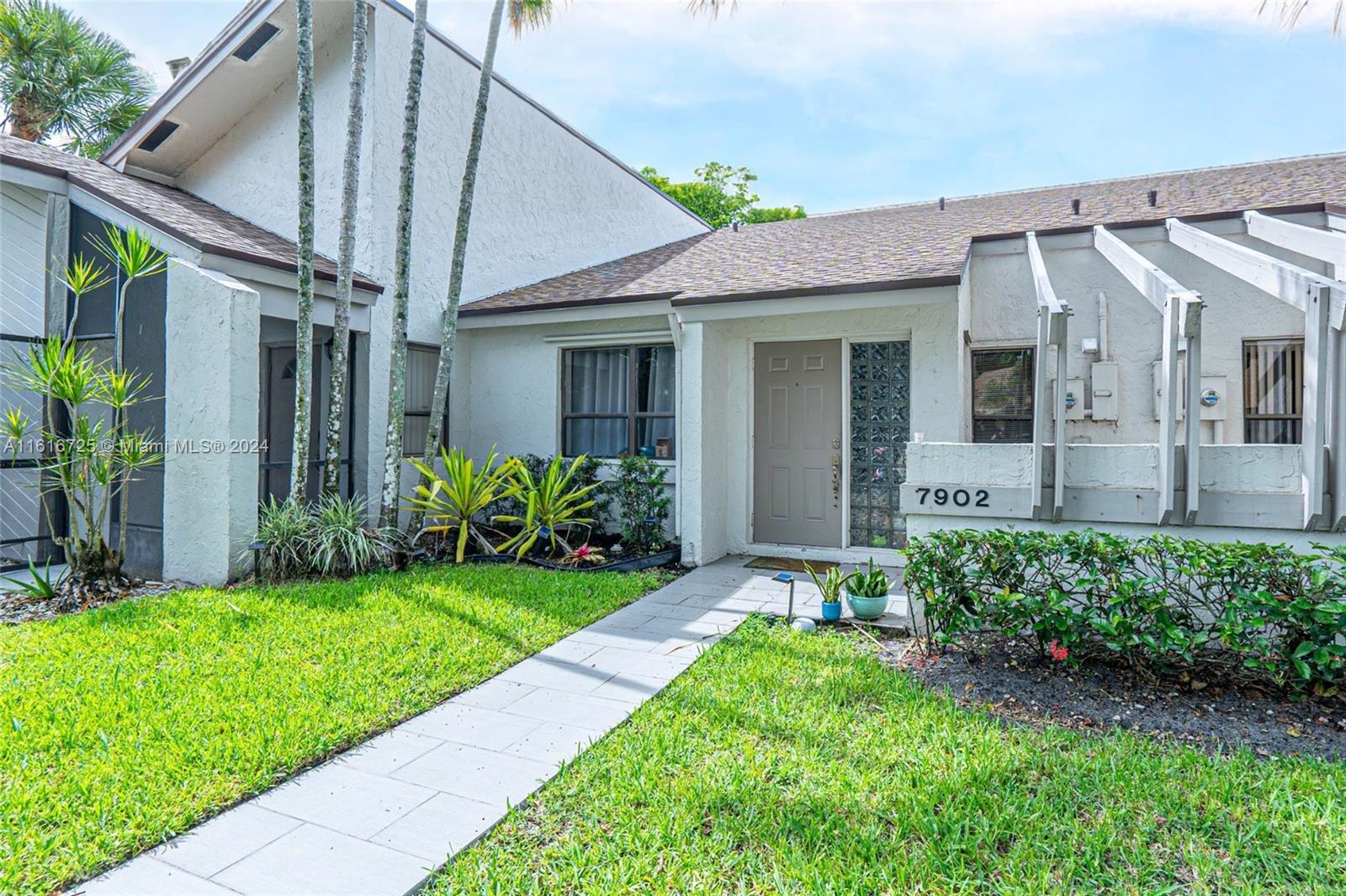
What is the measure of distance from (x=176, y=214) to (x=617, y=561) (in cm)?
606

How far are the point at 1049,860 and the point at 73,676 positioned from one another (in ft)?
16.9

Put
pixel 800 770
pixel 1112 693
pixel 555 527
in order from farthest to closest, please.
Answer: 1. pixel 555 527
2. pixel 1112 693
3. pixel 800 770

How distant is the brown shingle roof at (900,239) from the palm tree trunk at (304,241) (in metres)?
2.65

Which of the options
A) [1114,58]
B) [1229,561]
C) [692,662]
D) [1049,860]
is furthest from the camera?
[1114,58]

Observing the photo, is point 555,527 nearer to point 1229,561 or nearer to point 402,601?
point 402,601

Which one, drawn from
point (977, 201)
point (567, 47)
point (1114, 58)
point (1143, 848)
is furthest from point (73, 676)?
point (977, 201)

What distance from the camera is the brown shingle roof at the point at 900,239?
754 centimetres

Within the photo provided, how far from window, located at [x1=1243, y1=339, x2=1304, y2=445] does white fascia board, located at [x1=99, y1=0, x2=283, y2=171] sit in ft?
36.6

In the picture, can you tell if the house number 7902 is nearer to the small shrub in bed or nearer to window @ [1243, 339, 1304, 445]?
the small shrub in bed

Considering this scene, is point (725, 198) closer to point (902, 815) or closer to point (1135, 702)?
point (1135, 702)

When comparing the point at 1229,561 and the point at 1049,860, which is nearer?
the point at 1049,860

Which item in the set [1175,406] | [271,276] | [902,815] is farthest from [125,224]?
[1175,406]

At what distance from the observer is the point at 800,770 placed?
10.6 ft

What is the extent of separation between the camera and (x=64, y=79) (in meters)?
14.6
